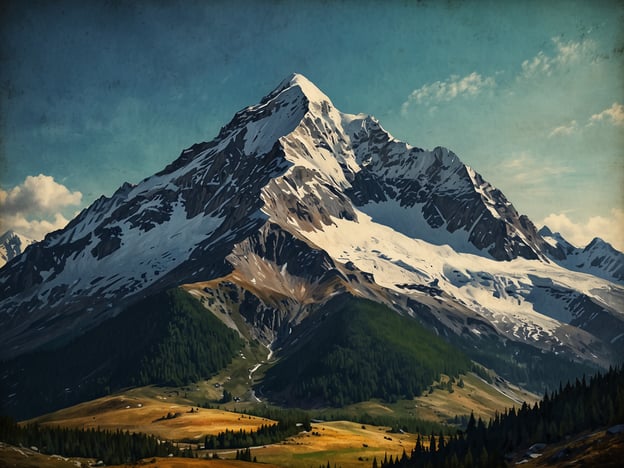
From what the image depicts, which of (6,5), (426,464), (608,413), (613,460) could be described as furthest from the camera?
(426,464)

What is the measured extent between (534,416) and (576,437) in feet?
78.4

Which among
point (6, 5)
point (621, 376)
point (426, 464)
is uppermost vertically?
point (6, 5)

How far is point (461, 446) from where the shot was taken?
199 m

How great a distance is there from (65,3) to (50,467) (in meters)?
116

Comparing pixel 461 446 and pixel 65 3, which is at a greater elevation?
pixel 65 3

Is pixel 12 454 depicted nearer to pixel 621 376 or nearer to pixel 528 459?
pixel 528 459

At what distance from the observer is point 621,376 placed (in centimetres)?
19700

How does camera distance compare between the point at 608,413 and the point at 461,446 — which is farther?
the point at 461,446

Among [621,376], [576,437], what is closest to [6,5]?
[576,437]

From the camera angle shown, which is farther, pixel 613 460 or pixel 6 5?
pixel 613 460

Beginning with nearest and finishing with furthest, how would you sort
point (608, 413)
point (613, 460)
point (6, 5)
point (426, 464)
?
point (6, 5), point (613, 460), point (608, 413), point (426, 464)

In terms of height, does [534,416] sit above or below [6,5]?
below

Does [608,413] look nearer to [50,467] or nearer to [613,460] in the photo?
[613,460]

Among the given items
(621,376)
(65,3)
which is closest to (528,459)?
(621,376)
